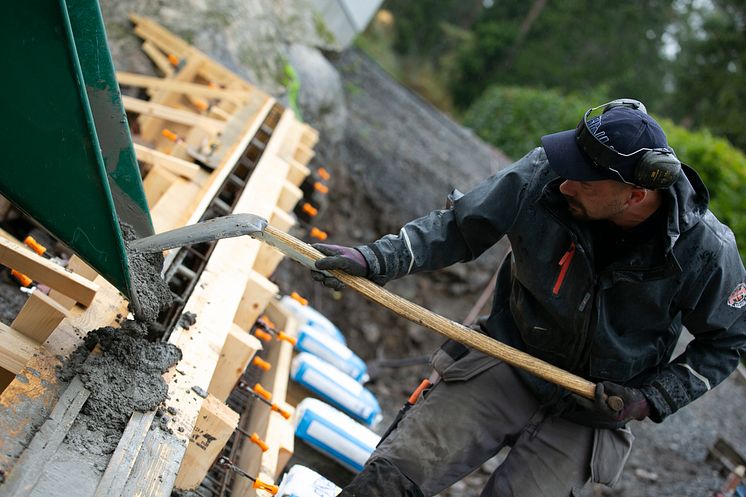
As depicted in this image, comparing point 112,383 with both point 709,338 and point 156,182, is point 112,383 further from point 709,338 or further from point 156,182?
point 709,338

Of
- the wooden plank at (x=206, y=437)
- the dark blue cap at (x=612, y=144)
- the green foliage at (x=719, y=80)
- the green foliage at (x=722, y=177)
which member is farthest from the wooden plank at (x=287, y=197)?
the green foliage at (x=719, y=80)

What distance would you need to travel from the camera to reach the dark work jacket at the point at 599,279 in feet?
9.76

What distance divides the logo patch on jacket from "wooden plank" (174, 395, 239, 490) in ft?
6.96

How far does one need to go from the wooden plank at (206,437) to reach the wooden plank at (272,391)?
0.37m

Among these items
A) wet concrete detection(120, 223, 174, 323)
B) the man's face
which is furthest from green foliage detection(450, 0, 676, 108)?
wet concrete detection(120, 223, 174, 323)

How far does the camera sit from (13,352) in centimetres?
247

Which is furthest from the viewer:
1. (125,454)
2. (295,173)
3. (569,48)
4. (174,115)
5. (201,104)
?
(569,48)

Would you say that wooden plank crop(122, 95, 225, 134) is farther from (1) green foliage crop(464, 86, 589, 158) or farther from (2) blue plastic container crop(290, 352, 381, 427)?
(1) green foliage crop(464, 86, 589, 158)

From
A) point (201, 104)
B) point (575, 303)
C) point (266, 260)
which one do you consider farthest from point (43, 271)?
point (201, 104)

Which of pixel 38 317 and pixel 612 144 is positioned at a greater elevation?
pixel 612 144

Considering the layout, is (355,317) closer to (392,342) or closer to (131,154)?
(392,342)

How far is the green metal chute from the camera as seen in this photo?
223 cm

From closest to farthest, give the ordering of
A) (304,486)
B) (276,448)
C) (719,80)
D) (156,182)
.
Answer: (304,486) → (276,448) → (156,182) → (719,80)

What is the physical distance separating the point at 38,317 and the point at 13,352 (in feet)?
0.48
